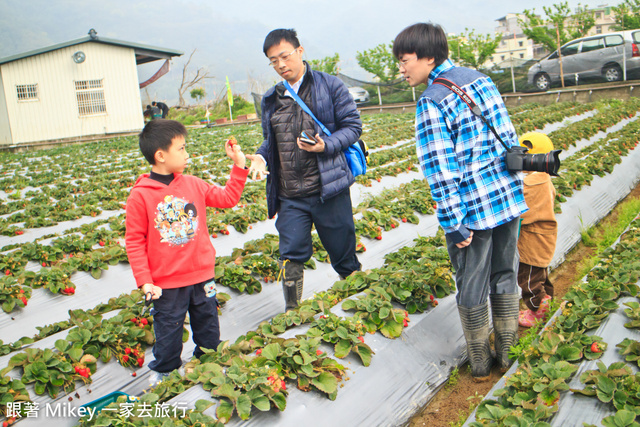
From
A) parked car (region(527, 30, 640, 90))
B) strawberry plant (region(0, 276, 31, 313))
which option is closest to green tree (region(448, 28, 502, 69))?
parked car (region(527, 30, 640, 90))

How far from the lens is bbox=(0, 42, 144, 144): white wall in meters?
19.5

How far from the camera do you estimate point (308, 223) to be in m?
3.49

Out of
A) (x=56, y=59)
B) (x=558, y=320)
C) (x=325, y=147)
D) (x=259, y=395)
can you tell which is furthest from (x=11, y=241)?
(x=56, y=59)

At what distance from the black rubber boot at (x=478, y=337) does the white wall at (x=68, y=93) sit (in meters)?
20.3

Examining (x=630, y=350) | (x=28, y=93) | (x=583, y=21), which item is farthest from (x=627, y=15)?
(x=630, y=350)

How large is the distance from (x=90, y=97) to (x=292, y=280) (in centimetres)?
1963

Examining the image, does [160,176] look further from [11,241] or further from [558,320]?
[11,241]

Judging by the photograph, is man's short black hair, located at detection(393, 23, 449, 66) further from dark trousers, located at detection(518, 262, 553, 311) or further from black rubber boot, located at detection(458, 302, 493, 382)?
dark trousers, located at detection(518, 262, 553, 311)

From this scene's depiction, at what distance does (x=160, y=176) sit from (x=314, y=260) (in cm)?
207

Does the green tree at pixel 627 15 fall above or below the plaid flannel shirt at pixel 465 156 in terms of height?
above

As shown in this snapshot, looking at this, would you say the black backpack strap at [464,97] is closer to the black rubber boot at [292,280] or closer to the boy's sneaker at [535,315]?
the black rubber boot at [292,280]

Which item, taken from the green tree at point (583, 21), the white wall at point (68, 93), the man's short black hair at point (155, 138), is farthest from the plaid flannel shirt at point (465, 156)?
the green tree at point (583, 21)

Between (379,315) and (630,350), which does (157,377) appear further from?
(630,350)

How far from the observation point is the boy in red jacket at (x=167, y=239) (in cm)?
279
